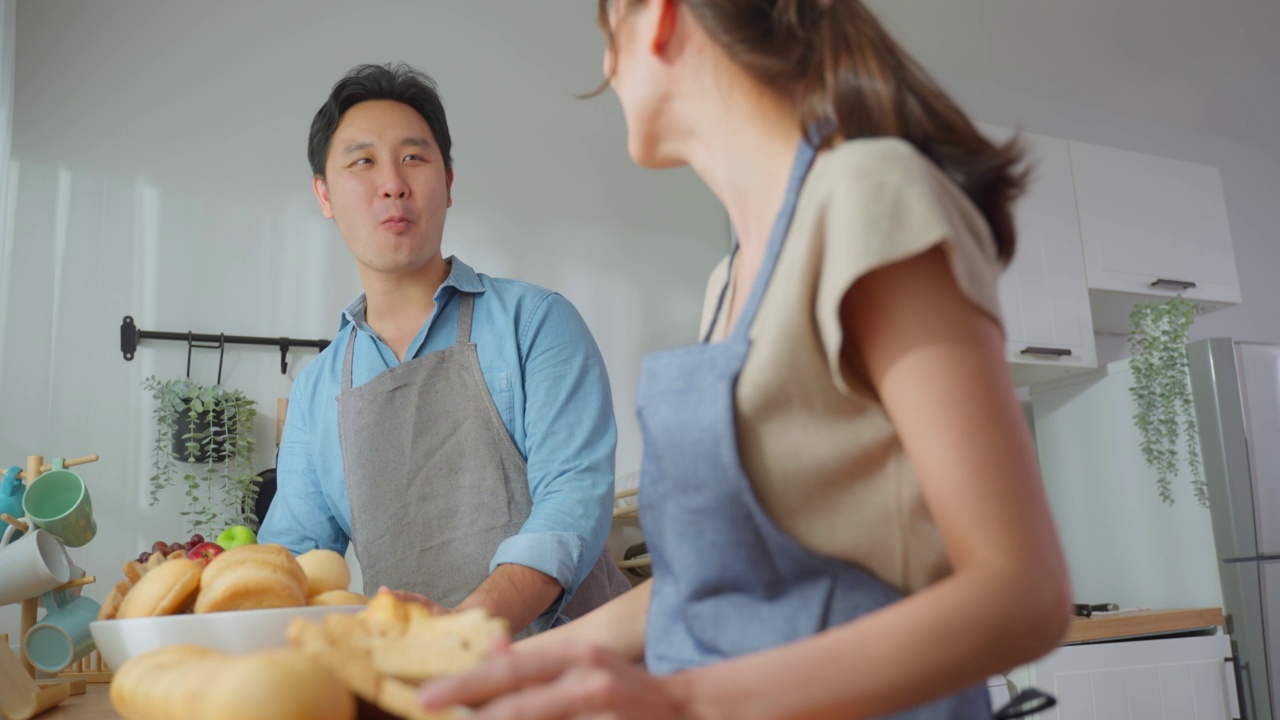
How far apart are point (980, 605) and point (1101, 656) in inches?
98.9

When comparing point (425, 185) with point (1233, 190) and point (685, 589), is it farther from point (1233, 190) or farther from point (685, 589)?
point (1233, 190)

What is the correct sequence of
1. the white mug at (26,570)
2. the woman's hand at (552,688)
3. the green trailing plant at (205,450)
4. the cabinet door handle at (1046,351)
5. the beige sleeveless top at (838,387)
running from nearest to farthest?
1. the woman's hand at (552,688)
2. the beige sleeveless top at (838,387)
3. the white mug at (26,570)
4. the green trailing plant at (205,450)
5. the cabinet door handle at (1046,351)

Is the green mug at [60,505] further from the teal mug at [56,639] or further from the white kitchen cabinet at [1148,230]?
the white kitchen cabinet at [1148,230]

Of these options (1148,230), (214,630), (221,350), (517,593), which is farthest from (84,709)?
(1148,230)

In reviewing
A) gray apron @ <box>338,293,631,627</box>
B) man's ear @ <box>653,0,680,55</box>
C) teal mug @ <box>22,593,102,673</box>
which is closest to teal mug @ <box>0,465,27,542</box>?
teal mug @ <box>22,593,102,673</box>

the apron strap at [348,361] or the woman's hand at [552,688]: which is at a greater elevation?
the apron strap at [348,361]

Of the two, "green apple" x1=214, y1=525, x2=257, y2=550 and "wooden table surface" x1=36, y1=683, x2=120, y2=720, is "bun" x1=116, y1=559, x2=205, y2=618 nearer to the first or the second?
"wooden table surface" x1=36, y1=683, x2=120, y2=720

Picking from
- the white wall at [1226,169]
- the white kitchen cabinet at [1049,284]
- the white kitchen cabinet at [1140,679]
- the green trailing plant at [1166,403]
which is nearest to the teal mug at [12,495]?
the white kitchen cabinet at [1140,679]

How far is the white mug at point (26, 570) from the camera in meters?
1.11

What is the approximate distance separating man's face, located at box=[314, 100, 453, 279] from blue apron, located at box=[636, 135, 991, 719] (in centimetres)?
109

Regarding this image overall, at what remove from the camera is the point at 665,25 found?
27.6 inches

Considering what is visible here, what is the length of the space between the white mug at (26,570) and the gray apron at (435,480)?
44 centimetres

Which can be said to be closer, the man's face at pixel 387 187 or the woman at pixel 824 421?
the woman at pixel 824 421

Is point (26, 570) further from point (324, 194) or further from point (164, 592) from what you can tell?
point (324, 194)
